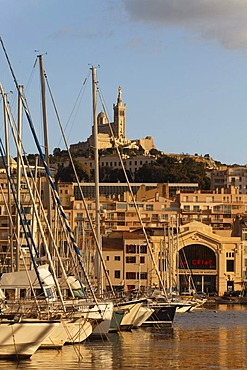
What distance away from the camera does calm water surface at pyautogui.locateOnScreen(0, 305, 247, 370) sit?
115 ft

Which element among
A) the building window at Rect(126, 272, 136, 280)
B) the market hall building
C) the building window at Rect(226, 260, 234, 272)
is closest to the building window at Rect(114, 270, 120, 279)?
the building window at Rect(126, 272, 136, 280)

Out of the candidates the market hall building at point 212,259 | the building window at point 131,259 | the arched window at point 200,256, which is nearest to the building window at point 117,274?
the building window at point 131,259

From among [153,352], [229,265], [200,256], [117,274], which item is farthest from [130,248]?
[153,352]

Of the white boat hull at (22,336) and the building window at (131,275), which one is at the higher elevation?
the white boat hull at (22,336)

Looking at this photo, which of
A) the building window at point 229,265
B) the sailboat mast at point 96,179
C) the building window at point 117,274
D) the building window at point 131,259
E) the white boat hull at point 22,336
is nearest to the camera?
the white boat hull at point 22,336

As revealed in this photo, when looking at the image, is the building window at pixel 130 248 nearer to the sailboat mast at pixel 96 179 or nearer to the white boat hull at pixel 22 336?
the sailboat mast at pixel 96 179

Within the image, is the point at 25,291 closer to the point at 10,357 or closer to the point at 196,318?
the point at 10,357

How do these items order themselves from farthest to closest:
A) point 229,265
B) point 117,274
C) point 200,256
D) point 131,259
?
point 229,265
point 200,256
point 131,259
point 117,274

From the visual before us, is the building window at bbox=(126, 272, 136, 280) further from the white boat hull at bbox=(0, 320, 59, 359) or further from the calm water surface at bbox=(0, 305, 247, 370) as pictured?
the white boat hull at bbox=(0, 320, 59, 359)

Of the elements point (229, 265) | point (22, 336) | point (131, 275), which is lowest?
point (131, 275)

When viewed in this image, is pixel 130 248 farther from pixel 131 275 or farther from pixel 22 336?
pixel 22 336

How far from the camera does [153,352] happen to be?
41.1 metres

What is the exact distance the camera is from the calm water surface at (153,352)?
3519cm

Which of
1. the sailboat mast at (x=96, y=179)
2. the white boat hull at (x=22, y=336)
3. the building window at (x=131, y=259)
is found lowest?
the building window at (x=131, y=259)
